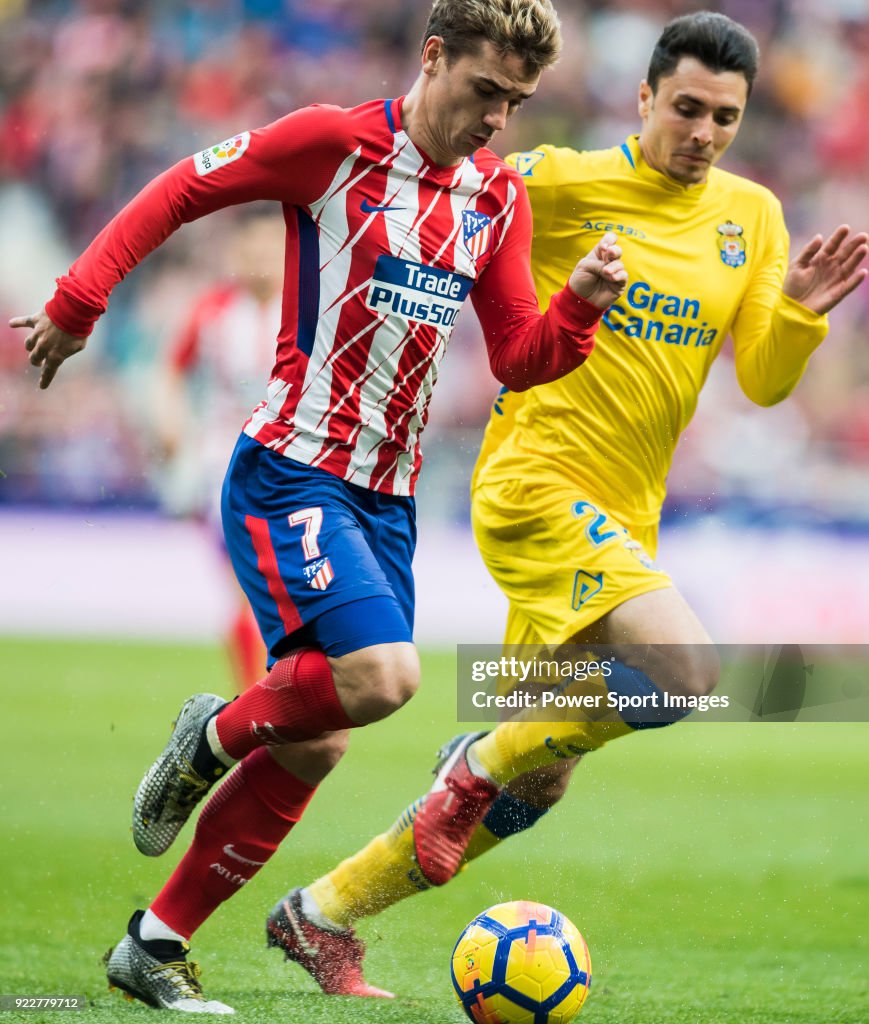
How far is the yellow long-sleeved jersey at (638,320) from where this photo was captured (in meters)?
4.36

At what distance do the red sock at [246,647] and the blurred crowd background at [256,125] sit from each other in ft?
4.03

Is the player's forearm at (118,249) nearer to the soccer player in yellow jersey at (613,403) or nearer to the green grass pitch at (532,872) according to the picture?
the soccer player in yellow jersey at (613,403)

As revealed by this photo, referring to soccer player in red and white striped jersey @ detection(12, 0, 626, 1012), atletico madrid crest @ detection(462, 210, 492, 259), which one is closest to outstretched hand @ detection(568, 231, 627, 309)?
soccer player in red and white striped jersey @ detection(12, 0, 626, 1012)

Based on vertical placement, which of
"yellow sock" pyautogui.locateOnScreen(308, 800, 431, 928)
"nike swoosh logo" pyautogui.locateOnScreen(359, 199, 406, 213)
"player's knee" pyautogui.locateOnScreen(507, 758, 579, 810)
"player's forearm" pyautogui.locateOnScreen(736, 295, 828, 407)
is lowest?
"yellow sock" pyautogui.locateOnScreen(308, 800, 431, 928)

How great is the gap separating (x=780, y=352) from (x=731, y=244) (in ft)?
1.29

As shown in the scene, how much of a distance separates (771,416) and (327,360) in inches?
267

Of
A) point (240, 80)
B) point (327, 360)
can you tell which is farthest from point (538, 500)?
point (240, 80)

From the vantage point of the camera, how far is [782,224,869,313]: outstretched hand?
4.11 metres

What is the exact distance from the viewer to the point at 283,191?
143 inches

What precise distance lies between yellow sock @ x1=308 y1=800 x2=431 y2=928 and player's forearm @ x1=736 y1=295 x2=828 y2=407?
154cm

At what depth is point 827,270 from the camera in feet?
13.6

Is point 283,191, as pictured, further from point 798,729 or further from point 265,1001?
point 798,729

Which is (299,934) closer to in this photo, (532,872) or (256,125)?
(532,872)

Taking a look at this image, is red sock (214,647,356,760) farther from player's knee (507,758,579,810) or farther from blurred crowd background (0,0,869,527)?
blurred crowd background (0,0,869,527)
